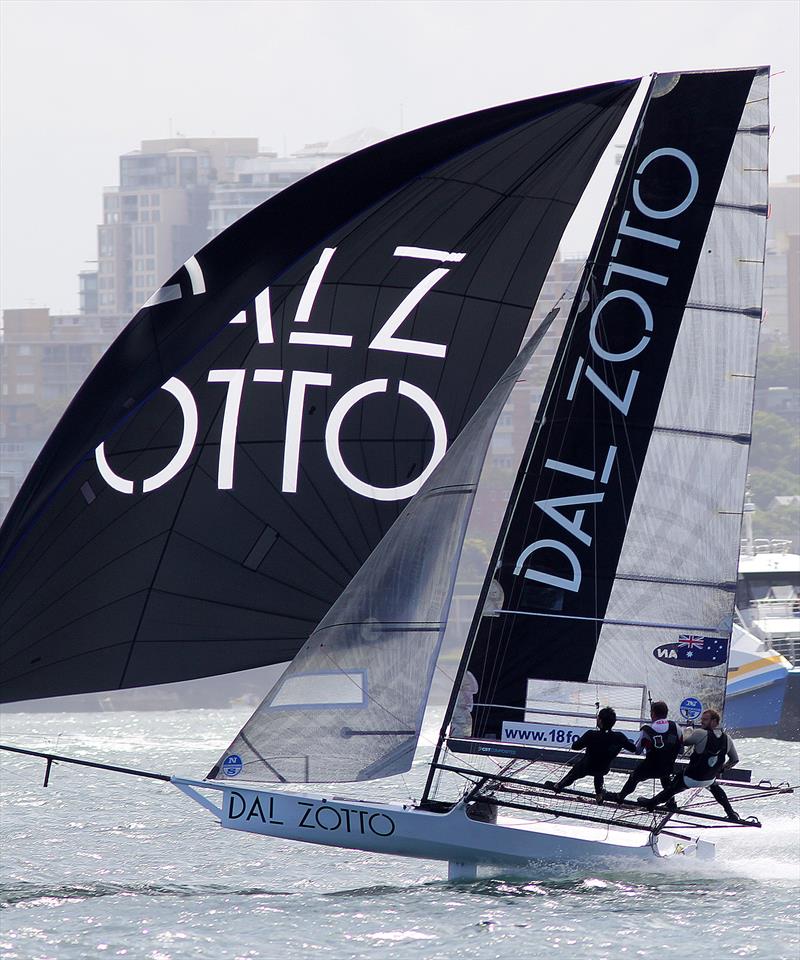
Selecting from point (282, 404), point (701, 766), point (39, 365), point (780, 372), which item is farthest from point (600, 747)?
point (780, 372)

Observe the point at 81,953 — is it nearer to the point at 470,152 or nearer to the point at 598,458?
the point at 598,458

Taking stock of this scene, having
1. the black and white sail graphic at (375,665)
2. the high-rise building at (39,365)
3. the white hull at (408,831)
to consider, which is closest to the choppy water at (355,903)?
the white hull at (408,831)

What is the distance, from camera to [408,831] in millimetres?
9078

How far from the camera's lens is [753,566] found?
91.1ft

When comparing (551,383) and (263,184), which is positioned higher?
(263,184)

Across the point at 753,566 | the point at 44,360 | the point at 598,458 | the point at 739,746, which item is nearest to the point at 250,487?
the point at 598,458

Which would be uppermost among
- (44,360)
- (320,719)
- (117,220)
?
(117,220)

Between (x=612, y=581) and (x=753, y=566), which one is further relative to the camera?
(x=753, y=566)

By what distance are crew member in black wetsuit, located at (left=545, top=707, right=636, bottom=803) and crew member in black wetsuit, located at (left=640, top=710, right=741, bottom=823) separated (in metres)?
0.34

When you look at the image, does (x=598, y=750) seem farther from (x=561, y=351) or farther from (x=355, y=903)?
(x=561, y=351)

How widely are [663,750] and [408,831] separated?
152cm

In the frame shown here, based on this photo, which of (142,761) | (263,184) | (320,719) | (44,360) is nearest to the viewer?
(320,719)

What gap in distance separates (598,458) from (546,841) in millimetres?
2194

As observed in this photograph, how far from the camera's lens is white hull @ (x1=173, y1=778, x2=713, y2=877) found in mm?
8977
